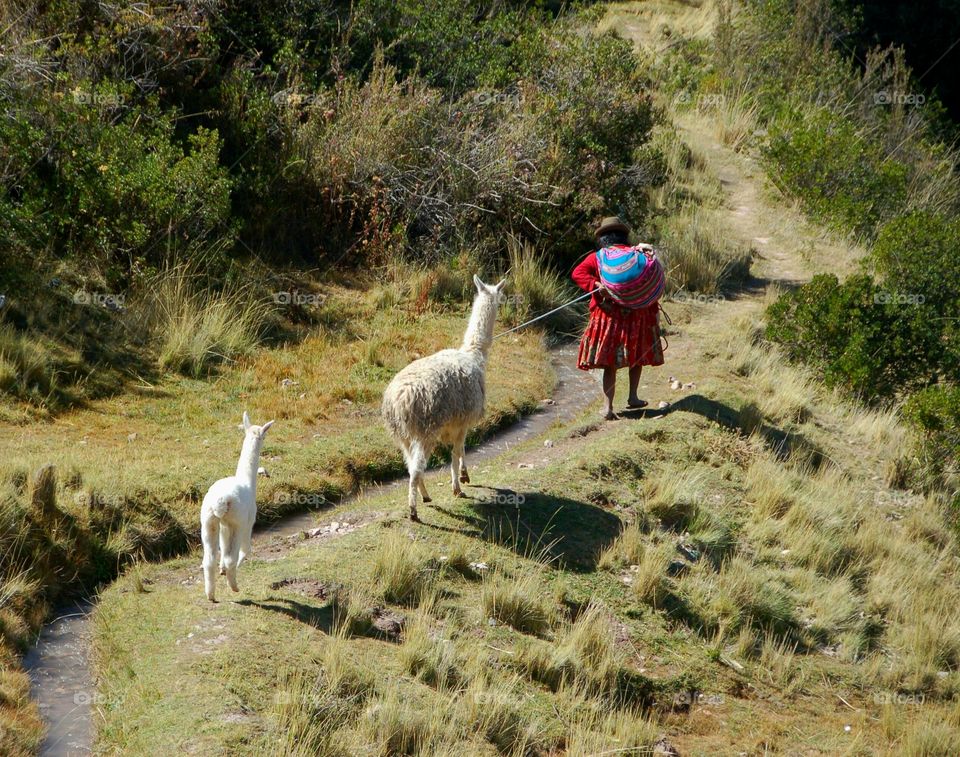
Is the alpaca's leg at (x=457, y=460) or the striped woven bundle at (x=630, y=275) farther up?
the striped woven bundle at (x=630, y=275)

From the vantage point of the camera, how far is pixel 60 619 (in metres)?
7.50

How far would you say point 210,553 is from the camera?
22.8 feet

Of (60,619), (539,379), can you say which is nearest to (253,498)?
(60,619)

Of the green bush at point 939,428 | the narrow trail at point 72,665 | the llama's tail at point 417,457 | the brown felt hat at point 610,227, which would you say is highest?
the brown felt hat at point 610,227

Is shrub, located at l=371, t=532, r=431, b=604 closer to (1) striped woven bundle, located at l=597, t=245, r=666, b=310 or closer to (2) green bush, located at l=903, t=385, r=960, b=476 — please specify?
(1) striped woven bundle, located at l=597, t=245, r=666, b=310

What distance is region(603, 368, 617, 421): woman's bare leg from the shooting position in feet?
37.4

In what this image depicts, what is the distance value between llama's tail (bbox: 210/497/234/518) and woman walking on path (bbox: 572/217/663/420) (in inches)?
207

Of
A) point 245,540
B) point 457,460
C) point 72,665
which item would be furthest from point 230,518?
point 457,460

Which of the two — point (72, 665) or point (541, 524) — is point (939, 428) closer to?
point (541, 524)

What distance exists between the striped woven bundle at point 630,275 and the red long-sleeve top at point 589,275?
8 centimetres

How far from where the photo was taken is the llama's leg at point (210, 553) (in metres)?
6.80

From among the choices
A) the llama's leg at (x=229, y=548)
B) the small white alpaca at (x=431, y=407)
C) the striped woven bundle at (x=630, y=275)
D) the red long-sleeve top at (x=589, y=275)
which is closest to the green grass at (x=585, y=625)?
the llama's leg at (x=229, y=548)

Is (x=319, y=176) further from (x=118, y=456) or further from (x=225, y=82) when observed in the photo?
(x=118, y=456)

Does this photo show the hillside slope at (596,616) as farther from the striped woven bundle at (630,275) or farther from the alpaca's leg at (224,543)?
the striped woven bundle at (630,275)
